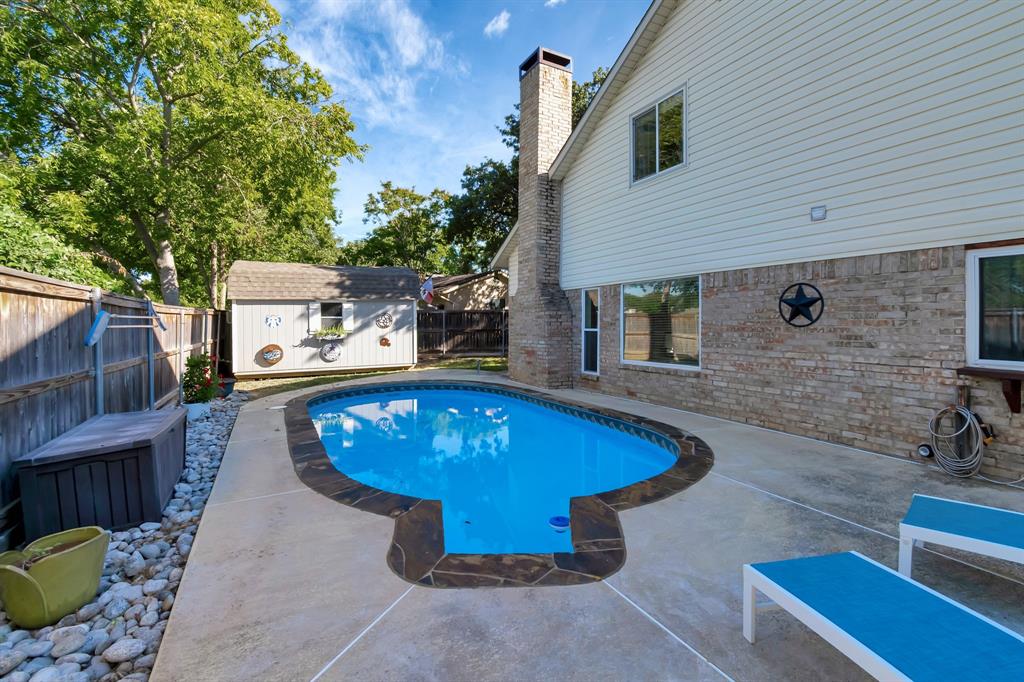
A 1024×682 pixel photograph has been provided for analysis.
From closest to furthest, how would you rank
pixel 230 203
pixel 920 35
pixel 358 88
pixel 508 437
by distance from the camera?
1. pixel 920 35
2. pixel 508 437
3. pixel 230 203
4. pixel 358 88

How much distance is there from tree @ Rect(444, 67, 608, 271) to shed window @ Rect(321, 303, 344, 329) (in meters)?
8.65

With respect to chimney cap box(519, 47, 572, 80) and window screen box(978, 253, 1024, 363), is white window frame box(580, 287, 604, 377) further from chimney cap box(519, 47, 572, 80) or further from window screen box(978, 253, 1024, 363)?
window screen box(978, 253, 1024, 363)

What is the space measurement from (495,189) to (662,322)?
534 inches

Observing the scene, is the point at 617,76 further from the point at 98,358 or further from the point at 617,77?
the point at 98,358

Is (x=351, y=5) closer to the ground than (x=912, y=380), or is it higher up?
higher up

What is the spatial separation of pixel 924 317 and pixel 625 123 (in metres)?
6.00

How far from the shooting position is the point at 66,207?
34.2 feet

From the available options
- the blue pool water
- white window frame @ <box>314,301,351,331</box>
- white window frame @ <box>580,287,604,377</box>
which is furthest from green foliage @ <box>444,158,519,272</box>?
the blue pool water

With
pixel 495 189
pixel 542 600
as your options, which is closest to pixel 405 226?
pixel 495 189

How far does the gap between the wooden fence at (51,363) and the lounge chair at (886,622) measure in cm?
444

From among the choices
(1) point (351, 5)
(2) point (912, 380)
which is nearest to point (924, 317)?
(2) point (912, 380)

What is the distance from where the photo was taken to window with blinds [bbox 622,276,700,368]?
764 cm

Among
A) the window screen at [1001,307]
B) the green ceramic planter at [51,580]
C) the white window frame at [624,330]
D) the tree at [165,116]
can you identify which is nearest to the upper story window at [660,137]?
the white window frame at [624,330]

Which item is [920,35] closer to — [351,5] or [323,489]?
[323,489]
